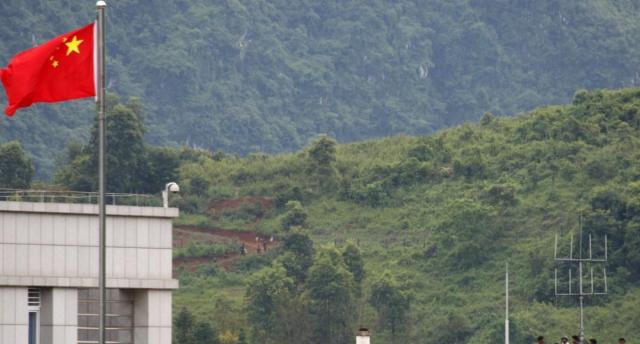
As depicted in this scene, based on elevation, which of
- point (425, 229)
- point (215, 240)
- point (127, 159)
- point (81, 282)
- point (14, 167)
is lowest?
point (81, 282)

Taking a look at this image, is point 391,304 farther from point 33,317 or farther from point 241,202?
point 33,317

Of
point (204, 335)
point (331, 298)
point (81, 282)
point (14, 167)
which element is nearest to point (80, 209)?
point (81, 282)

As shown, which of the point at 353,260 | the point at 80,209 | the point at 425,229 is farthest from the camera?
the point at 425,229

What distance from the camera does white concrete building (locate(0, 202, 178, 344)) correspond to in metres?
50.9

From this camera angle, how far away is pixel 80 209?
51656 millimetres

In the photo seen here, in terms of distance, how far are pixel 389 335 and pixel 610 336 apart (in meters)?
16.7

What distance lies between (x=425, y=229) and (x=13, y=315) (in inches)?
3838

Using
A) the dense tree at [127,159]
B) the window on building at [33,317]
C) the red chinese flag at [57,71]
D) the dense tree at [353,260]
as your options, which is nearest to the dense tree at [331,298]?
the dense tree at [353,260]

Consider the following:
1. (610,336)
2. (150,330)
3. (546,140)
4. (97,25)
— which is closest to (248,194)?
(546,140)

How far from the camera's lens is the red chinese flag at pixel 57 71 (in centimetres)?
4062

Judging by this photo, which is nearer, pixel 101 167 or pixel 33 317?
pixel 101 167

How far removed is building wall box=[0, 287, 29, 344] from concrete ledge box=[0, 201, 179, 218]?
2098 mm

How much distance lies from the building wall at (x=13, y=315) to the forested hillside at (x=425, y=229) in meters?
64.0

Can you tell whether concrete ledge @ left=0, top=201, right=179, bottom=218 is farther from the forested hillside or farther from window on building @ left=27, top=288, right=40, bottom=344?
the forested hillside
